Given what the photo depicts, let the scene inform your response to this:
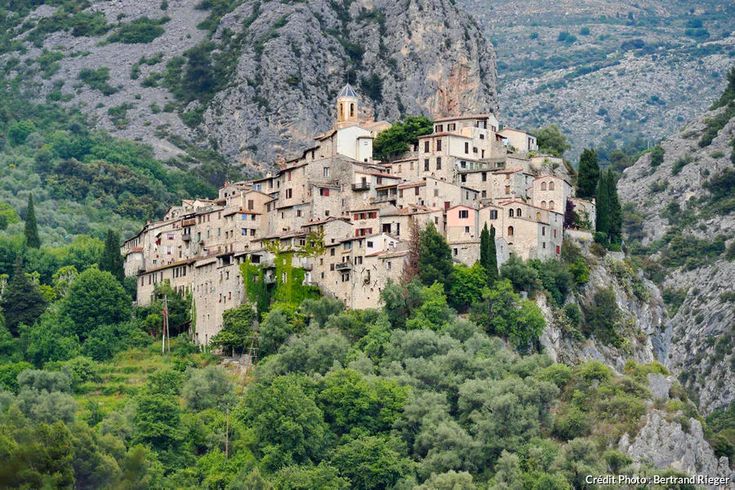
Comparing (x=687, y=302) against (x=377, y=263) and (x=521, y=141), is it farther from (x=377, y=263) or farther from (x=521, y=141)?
(x=377, y=263)

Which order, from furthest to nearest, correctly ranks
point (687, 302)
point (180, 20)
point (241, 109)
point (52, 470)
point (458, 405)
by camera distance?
1. point (180, 20)
2. point (241, 109)
3. point (687, 302)
4. point (458, 405)
5. point (52, 470)

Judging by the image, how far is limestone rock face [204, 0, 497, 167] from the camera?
498ft

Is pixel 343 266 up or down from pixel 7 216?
down

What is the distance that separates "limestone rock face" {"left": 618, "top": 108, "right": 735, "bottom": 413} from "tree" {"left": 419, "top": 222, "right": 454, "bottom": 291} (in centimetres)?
2707

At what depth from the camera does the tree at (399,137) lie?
119m

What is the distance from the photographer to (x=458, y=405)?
9888 centimetres

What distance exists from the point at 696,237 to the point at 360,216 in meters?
50.2

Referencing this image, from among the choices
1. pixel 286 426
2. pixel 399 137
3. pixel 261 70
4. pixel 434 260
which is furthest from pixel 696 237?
pixel 286 426

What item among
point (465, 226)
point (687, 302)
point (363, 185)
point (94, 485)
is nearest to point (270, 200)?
point (363, 185)

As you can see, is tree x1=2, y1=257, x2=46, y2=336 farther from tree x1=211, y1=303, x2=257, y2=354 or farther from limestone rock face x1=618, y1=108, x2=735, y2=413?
limestone rock face x1=618, y1=108, x2=735, y2=413

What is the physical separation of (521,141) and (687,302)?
2906cm

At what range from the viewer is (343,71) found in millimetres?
155250

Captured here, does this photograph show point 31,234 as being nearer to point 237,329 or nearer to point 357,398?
point 237,329

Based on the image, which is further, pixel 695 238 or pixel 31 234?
pixel 695 238
